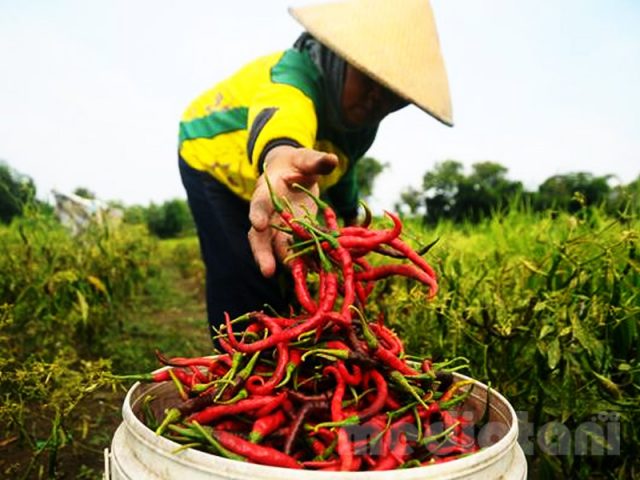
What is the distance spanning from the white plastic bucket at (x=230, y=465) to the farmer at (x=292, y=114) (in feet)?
1.72

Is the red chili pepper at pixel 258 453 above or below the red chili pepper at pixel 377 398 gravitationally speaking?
below

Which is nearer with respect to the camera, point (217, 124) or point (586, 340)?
point (586, 340)

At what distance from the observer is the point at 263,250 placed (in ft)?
4.31

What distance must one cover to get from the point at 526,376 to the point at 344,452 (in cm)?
96

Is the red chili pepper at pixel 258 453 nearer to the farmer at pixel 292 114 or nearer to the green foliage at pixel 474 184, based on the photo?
the farmer at pixel 292 114

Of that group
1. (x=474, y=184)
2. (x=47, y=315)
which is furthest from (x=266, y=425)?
(x=474, y=184)

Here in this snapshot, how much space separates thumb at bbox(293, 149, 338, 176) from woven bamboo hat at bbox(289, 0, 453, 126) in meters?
0.65

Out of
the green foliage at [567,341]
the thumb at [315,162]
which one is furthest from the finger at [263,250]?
the green foliage at [567,341]

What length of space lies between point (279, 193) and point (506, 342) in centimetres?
84

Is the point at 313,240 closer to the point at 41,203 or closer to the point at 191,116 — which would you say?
the point at 191,116

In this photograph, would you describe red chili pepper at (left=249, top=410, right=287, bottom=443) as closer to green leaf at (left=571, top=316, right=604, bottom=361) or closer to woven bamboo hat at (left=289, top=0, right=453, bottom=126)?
green leaf at (left=571, top=316, right=604, bottom=361)

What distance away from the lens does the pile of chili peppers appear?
1.04 meters

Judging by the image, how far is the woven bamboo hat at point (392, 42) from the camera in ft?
6.25

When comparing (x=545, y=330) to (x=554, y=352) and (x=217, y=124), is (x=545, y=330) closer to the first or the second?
(x=554, y=352)
